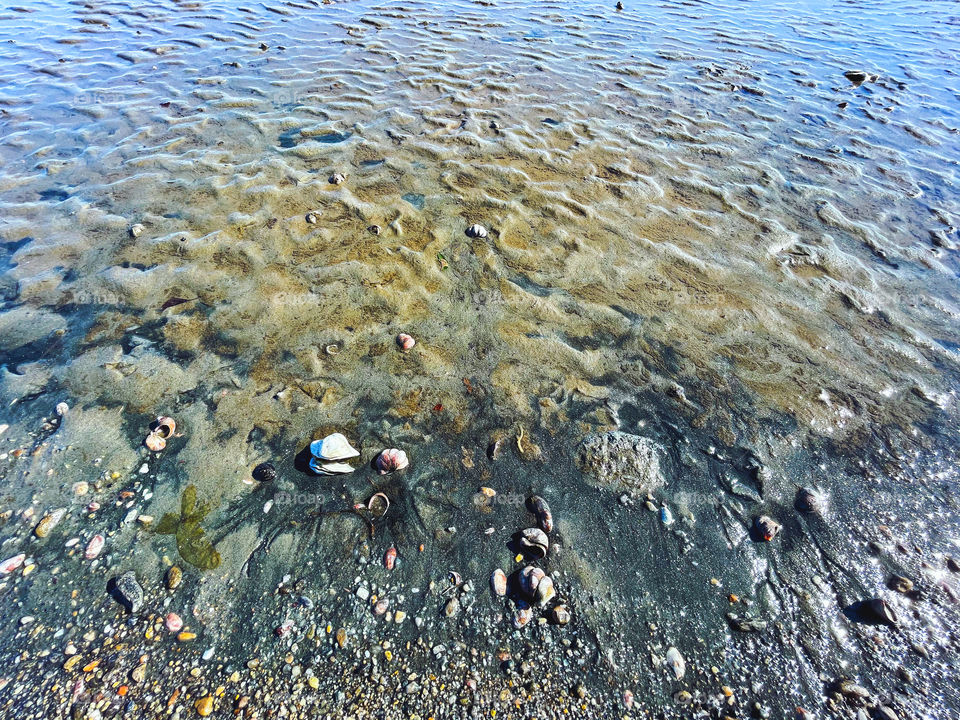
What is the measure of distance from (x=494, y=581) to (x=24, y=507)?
11.9 feet

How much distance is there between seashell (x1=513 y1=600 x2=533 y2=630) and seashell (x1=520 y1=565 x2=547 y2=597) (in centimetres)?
9

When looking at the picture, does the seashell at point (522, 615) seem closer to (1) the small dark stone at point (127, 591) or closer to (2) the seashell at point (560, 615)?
(2) the seashell at point (560, 615)

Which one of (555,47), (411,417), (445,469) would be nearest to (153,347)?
(411,417)

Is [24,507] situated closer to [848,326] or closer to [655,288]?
[655,288]

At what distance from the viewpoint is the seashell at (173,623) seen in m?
2.89

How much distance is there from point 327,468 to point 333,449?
0.16 m

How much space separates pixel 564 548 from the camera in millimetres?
3375

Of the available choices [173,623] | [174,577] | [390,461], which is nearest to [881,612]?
[390,461]

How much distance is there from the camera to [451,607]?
304cm

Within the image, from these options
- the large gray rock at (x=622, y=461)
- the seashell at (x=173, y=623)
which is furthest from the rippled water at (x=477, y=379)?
the large gray rock at (x=622, y=461)

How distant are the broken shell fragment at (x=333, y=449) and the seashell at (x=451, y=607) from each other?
1.44 metres

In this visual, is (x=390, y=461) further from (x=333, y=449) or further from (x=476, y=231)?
(x=476, y=231)

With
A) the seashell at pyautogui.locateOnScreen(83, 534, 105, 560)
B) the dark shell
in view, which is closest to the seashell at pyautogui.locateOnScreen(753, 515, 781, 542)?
the dark shell

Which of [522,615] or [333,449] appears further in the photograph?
[333,449]
